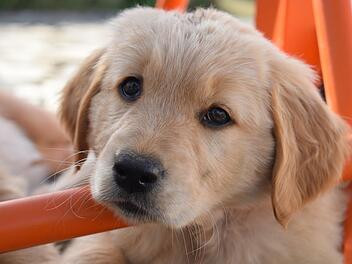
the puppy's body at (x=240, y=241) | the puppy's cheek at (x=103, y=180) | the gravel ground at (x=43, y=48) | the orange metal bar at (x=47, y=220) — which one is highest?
the puppy's cheek at (x=103, y=180)

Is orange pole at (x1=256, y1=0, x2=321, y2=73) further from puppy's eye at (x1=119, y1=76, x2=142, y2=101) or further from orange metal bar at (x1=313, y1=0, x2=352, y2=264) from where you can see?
puppy's eye at (x1=119, y1=76, x2=142, y2=101)

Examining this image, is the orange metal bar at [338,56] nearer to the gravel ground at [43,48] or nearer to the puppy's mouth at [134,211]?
the puppy's mouth at [134,211]

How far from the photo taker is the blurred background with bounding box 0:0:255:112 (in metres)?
6.16

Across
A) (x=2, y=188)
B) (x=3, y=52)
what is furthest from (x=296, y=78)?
(x=3, y=52)

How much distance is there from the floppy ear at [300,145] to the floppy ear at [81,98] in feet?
2.07

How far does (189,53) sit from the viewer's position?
2.53 meters

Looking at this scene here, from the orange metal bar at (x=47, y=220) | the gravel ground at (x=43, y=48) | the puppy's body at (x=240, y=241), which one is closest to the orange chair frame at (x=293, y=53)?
the orange metal bar at (x=47, y=220)

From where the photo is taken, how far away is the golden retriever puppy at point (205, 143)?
7.88 ft

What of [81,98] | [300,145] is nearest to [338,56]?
[300,145]

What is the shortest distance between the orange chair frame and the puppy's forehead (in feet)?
1.02

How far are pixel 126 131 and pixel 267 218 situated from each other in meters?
0.69

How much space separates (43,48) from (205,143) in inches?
213

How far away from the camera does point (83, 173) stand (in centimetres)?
293

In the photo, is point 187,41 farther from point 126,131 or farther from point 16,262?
point 16,262
